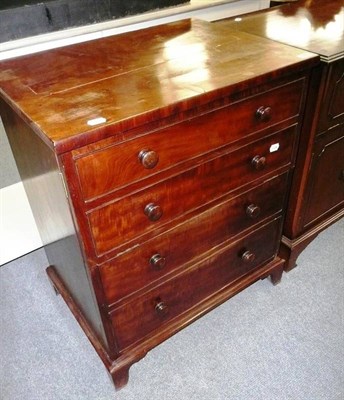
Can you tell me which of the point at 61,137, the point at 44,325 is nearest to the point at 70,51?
the point at 61,137

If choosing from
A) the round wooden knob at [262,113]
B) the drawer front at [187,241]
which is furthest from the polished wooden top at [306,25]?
the drawer front at [187,241]

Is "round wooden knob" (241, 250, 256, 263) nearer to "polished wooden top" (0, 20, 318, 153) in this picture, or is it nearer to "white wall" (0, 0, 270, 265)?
"polished wooden top" (0, 20, 318, 153)

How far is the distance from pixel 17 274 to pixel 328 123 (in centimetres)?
140

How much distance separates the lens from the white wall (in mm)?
1248

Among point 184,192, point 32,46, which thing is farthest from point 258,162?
point 32,46

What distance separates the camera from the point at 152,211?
0.95 m

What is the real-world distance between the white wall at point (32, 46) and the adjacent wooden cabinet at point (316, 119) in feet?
0.62

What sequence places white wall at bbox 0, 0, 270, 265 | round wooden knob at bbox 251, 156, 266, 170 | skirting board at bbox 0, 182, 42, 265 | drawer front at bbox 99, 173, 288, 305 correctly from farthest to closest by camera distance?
1. skirting board at bbox 0, 182, 42, 265
2. white wall at bbox 0, 0, 270, 265
3. round wooden knob at bbox 251, 156, 266, 170
4. drawer front at bbox 99, 173, 288, 305

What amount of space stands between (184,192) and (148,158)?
195 millimetres

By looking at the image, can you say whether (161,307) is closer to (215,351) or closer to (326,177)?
(215,351)

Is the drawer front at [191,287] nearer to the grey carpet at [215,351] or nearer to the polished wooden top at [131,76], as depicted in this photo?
the grey carpet at [215,351]

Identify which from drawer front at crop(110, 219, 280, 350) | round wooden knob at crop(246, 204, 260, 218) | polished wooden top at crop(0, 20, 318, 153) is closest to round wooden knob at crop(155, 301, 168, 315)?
drawer front at crop(110, 219, 280, 350)

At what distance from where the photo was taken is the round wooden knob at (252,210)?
1.22 meters

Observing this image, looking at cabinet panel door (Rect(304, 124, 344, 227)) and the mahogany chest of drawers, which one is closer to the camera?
the mahogany chest of drawers
